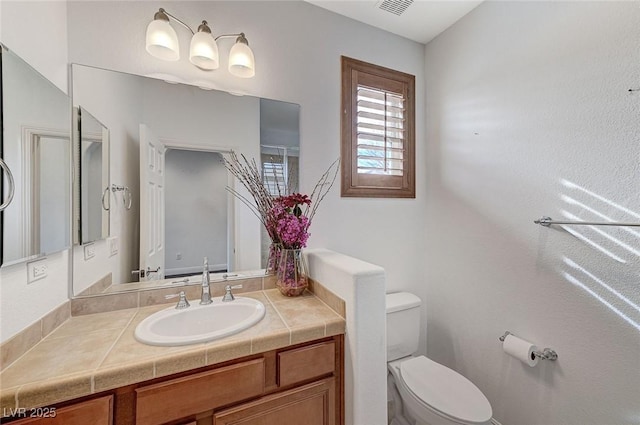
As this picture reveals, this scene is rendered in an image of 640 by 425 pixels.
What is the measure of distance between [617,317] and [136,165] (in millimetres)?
2272

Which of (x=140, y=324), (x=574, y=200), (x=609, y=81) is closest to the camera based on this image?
(x=140, y=324)

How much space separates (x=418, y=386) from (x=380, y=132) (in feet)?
5.18

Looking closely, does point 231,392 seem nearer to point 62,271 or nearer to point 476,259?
point 62,271

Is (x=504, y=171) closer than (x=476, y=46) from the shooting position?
Yes

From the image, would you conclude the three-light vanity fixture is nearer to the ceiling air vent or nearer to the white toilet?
the ceiling air vent

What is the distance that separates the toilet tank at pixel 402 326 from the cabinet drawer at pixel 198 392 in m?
0.96

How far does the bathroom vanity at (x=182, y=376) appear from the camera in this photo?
2.37 ft

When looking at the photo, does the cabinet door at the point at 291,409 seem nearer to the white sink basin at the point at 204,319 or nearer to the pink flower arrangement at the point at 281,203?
the white sink basin at the point at 204,319

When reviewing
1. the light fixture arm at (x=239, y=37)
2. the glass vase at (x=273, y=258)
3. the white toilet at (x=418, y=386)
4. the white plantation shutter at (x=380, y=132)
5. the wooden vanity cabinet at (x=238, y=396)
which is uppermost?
the light fixture arm at (x=239, y=37)

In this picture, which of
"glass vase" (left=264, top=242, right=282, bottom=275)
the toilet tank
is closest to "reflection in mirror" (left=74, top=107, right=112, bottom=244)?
"glass vase" (left=264, top=242, right=282, bottom=275)

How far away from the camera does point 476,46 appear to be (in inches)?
65.7

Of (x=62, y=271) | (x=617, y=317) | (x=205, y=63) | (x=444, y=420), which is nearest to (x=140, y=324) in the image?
(x=62, y=271)

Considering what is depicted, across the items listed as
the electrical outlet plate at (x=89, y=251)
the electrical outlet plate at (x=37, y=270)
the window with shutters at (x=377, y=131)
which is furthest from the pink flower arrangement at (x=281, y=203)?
the electrical outlet plate at (x=37, y=270)

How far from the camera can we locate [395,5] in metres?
1.63
